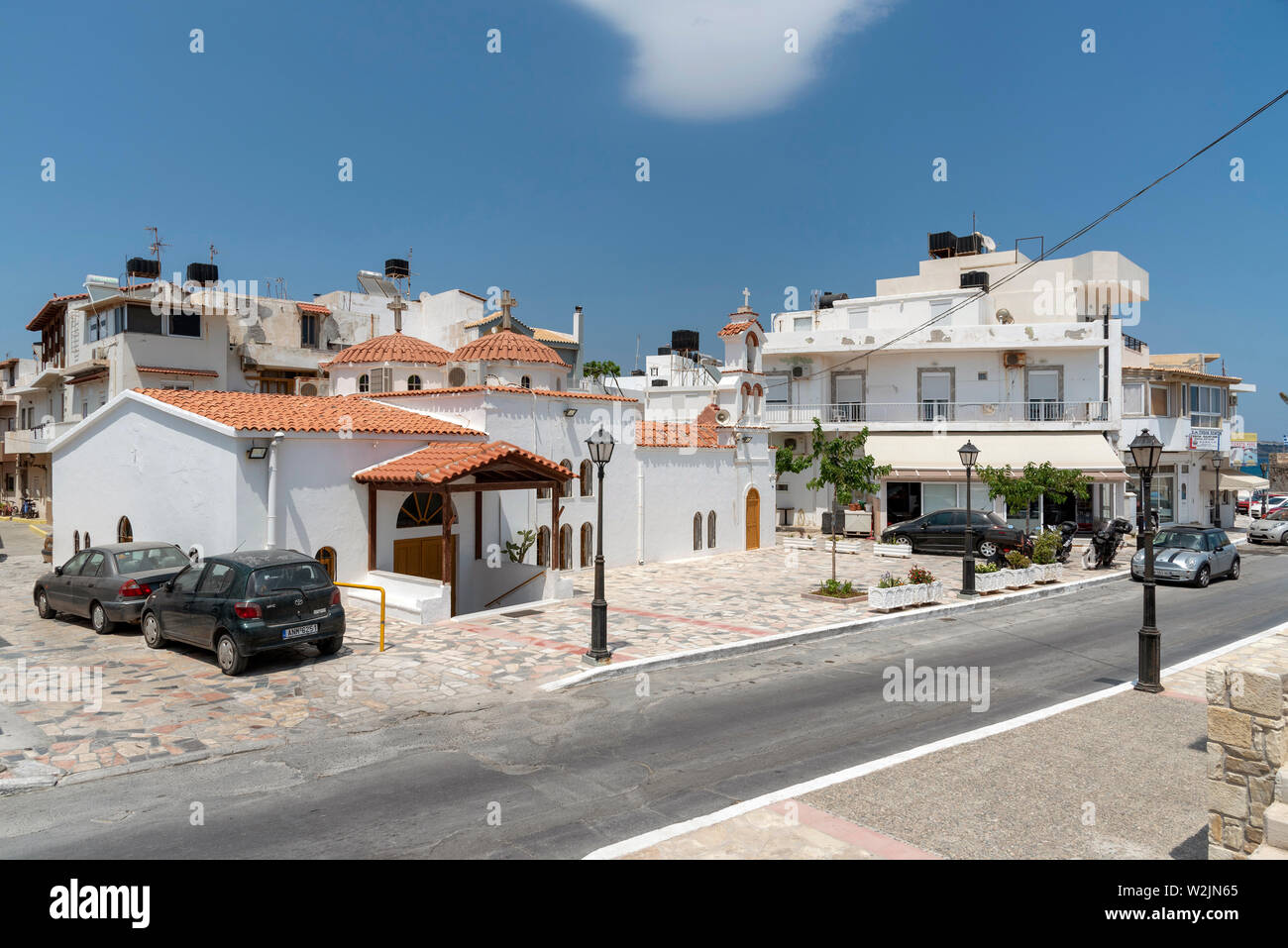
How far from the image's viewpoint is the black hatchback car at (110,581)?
47.4 feet

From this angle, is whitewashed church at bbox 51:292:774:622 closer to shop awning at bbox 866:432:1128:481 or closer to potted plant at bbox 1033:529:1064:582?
shop awning at bbox 866:432:1128:481

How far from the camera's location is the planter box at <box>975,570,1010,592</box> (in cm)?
2016

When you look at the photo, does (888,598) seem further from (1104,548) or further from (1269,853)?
(1269,853)

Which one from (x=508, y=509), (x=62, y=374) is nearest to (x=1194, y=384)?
(x=508, y=509)

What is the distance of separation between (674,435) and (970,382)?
52.5 ft

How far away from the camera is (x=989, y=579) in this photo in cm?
2027

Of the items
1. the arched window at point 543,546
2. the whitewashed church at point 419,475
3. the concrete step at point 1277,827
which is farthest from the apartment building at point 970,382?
the concrete step at point 1277,827

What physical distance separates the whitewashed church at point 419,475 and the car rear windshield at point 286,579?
3246mm

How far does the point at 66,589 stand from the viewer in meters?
15.4

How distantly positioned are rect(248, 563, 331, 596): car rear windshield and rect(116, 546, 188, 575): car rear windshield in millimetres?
4355

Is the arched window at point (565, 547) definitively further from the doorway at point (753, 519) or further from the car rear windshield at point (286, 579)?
the car rear windshield at point (286, 579)

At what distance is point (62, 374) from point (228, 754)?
120ft

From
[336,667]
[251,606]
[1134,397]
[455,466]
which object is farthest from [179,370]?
[1134,397]
